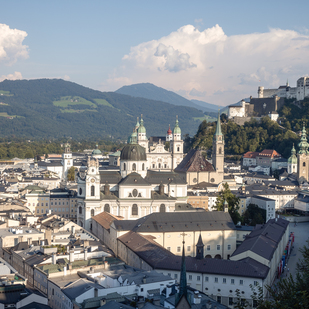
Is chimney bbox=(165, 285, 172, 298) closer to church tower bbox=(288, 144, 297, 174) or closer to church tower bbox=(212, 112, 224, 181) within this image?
church tower bbox=(212, 112, 224, 181)

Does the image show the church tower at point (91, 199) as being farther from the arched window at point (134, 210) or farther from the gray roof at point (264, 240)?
the gray roof at point (264, 240)

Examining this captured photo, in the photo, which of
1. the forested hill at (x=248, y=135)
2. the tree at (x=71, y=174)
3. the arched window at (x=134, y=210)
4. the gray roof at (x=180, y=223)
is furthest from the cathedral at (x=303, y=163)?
the gray roof at (x=180, y=223)

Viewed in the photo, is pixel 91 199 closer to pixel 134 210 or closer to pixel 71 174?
pixel 134 210

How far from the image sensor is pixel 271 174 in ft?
373

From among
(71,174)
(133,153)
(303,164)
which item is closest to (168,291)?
(133,153)

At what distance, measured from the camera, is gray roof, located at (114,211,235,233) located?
49.8 meters

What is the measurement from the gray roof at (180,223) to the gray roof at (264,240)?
133 inches

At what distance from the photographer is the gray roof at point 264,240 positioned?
41.7 meters

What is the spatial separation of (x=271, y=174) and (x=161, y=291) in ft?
282

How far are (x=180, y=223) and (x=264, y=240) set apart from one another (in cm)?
887

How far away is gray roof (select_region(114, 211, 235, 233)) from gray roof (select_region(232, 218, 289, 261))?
11.1 ft

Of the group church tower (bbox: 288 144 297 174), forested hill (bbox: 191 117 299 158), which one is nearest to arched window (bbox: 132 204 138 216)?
church tower (bbox: 288 144 297 174)

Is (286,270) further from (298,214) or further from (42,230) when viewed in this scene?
(298,214)

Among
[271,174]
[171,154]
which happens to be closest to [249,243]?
[171,154]
